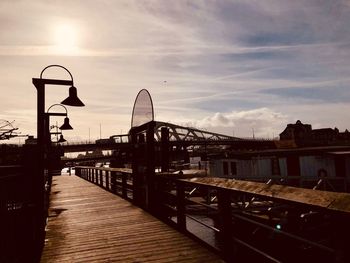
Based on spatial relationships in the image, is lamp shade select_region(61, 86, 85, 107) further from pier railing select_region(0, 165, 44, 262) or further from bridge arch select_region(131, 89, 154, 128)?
pier railing select_region(0, 165, 44, 262)

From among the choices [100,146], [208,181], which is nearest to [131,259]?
[208,181]

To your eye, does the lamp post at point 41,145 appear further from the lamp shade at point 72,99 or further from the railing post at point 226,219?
the railing post at point 226,219

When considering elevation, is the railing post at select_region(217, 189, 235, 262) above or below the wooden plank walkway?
above

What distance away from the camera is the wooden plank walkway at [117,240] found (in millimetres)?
5527

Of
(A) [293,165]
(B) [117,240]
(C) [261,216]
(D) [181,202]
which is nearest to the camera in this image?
(B) [117,240]

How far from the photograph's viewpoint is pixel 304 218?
62.5ft

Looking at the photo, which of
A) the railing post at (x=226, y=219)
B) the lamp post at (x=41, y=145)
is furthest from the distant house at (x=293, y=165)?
the railing post at (x=226, y=219)

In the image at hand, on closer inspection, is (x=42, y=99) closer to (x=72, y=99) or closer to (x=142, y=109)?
(x=72, y=99)

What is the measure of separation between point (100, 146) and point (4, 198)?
13079 centimetres

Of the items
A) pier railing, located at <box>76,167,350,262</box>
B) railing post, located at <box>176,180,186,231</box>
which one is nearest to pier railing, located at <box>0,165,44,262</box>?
pier railing, located at <box>76,167,350,262</box>

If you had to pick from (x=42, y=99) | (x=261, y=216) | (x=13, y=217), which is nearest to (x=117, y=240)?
(x=42, y=99)

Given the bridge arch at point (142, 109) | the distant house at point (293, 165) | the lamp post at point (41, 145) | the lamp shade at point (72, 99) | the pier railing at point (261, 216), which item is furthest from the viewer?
the distant house at point (293, 165)

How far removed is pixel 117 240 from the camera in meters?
6.67

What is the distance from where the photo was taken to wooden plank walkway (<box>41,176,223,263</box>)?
5.53 meters
